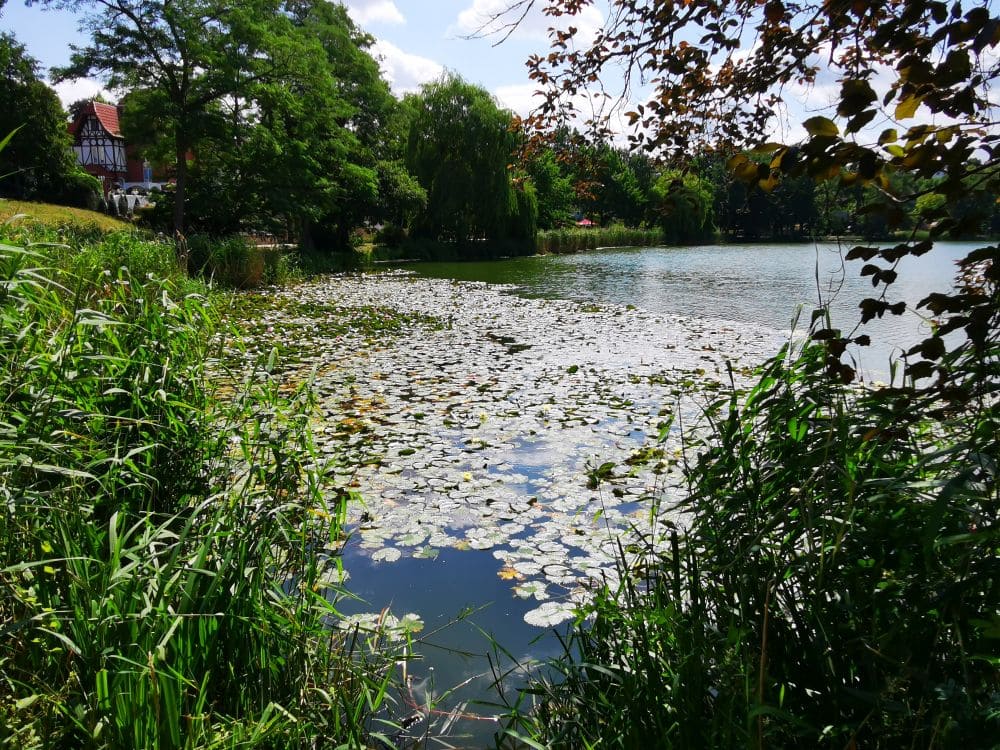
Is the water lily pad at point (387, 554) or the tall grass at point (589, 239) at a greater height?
the tall grass at point (589, 239)

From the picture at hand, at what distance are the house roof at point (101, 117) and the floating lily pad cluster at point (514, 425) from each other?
41613mm

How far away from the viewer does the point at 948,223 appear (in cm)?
181

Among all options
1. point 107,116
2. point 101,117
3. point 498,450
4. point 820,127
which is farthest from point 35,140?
point 820,127

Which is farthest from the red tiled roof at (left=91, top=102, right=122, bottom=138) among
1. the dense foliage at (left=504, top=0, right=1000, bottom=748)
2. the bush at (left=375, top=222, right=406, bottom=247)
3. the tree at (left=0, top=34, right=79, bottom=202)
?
the dense foliage at (left=504, top=0, right=1000, bottom=748)

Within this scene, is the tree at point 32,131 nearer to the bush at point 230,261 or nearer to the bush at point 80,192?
the bush at point 80,192

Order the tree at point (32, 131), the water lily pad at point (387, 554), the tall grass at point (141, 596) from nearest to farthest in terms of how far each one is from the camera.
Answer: the tall grass at point (141, 596)
the water lily pad at point (387, 554)
the tree at point (32, 131)

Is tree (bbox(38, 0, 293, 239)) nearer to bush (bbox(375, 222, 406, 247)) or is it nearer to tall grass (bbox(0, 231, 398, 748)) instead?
bush (bbox(375, 222, 406, 247))

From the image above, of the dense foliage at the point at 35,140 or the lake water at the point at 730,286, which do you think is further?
the dense foliage at the point at 35,140

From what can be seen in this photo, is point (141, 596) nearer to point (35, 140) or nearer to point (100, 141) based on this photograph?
point (35, 140)

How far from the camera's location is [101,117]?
4472 centimetres

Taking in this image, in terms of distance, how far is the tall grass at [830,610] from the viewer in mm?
1628

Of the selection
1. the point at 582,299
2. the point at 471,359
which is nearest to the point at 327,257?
the point at 582,299

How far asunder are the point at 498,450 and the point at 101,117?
5077cm

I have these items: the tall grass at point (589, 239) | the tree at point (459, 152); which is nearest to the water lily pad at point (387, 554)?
the tree at point (459, 152)
